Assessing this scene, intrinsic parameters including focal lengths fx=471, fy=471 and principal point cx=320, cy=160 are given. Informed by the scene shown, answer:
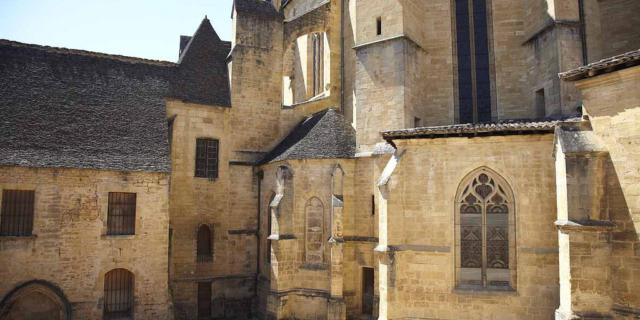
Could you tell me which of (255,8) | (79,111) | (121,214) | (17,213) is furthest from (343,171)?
(17,213)

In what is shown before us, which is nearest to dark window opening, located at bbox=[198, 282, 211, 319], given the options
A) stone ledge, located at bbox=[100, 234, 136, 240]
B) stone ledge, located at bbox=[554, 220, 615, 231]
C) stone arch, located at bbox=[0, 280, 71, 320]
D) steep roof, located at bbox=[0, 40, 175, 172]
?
stone ledge, located at bbox=[100, 234, 136, 240]

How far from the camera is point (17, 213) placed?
15.6 m

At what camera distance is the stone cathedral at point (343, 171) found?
1111 centimetres

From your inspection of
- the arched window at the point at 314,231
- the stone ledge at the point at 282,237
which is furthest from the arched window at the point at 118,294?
the arched window at the point at 314,231

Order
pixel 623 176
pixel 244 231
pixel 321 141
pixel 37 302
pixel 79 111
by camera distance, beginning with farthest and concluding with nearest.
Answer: pixel 244 231 → pixel 321 141 → pixel 79 111 → pixel 37 302 → pixel 623 176

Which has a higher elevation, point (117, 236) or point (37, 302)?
point (117, 236)

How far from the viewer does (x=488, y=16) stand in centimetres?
1747

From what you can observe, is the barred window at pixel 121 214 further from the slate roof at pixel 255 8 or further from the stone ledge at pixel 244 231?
the slate roof at pixel 255 8

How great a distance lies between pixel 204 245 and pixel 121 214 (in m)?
4.25

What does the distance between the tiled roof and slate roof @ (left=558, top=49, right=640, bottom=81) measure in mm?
1225

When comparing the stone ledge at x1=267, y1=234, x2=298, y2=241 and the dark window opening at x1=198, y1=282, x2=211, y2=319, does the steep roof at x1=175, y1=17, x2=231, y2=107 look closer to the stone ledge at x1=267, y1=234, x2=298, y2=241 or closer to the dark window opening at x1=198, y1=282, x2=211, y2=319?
the stone ledge at x1=267, y1=234, x2=298, y2=241

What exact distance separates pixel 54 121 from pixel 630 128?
17.8m

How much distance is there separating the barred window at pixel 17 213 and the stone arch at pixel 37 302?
1.78 meters

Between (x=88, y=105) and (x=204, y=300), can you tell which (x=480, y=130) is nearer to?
(x=204, y=300)
